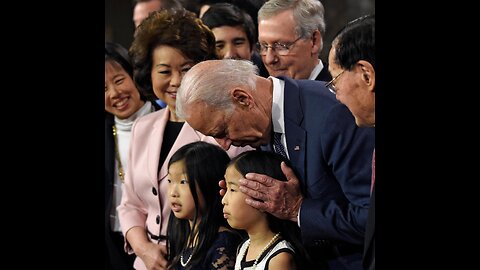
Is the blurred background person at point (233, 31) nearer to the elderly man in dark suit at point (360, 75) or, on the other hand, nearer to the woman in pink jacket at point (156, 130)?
the woman in pink jacket at point (156, 130)

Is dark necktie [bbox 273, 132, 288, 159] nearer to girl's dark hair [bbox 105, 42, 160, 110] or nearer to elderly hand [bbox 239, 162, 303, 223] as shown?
elderly hand [bbox 239, 162, 303, 223]

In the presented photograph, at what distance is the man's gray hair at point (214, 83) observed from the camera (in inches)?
74.3

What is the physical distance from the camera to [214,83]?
189cm

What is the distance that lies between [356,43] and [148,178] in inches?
26.0

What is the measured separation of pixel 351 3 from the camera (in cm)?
196

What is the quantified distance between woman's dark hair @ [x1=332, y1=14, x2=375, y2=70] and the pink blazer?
17.1 inches

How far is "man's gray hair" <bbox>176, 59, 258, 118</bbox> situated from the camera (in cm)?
189

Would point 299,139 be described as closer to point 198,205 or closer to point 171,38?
point 198,205

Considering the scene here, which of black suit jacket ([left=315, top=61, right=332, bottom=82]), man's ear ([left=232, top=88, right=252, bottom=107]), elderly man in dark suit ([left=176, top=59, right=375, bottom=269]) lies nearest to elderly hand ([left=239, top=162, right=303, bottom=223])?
elderly man in dark suit ([left=176, top=59, right=375, bottom=269])

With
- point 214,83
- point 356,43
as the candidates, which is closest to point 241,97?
point 214,83
